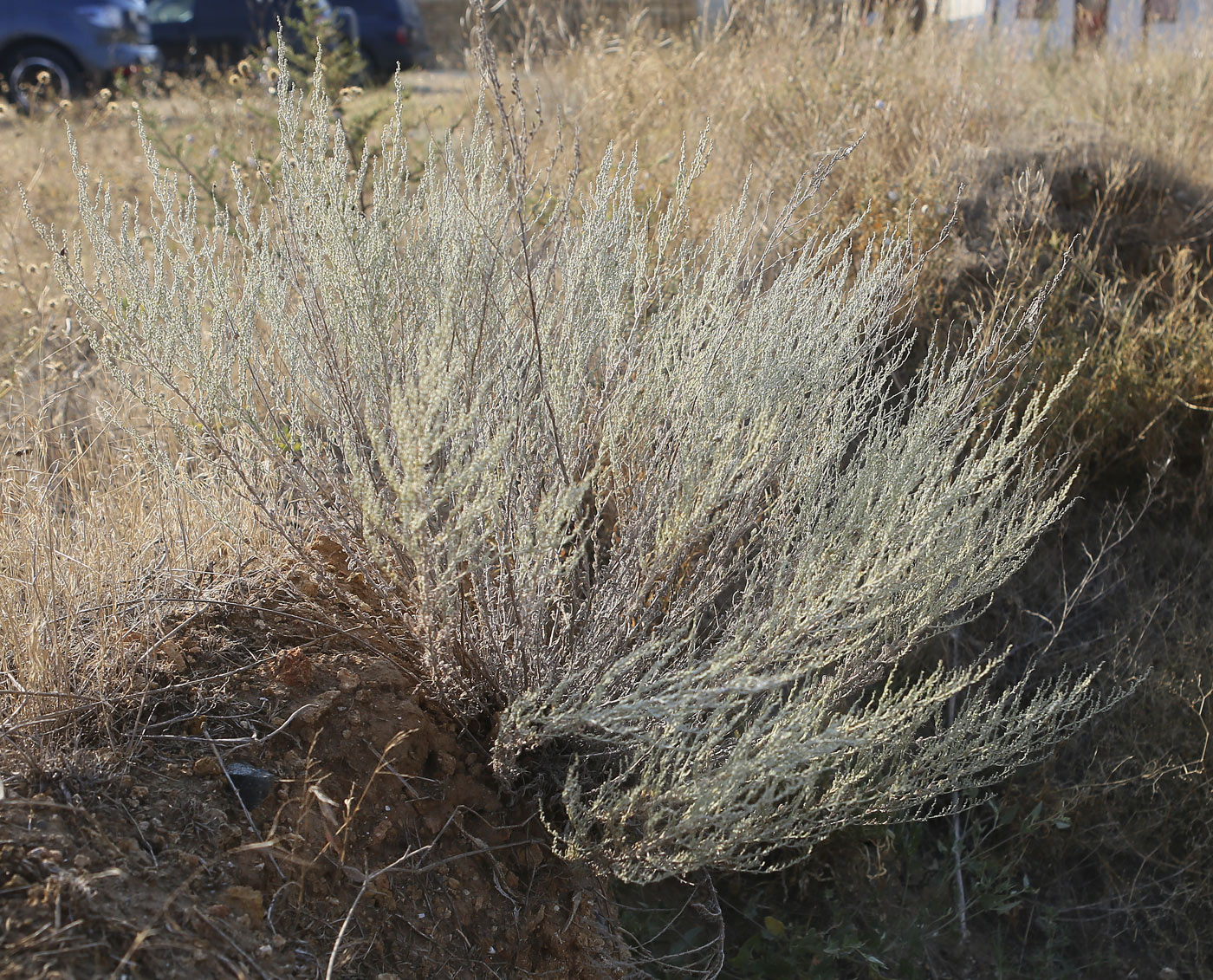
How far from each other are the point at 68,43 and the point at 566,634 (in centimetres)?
971

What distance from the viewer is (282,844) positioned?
6.32 ft

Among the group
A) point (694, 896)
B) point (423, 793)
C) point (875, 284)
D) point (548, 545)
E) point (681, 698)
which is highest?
point (875, 284)

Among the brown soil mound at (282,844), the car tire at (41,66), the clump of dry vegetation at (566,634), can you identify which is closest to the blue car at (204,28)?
the car tire at (41,66)

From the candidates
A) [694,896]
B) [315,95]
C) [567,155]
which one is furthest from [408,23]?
[694,896]

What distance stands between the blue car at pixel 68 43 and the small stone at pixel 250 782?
29.8 feet

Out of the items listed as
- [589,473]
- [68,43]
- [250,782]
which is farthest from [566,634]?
[68,43]

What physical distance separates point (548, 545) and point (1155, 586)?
286 cm

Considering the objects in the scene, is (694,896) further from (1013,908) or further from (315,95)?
(315,95)

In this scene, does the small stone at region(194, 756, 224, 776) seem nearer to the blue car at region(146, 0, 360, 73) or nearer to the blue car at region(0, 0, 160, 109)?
the blue car at region(0, 0, 160, 109)

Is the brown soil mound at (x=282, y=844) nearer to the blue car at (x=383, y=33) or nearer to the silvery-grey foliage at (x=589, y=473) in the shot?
the silvery-grey foliage at (x=589, y=473)

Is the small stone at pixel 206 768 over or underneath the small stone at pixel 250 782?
over

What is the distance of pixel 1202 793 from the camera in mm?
3330

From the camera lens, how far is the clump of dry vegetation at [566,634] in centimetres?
191

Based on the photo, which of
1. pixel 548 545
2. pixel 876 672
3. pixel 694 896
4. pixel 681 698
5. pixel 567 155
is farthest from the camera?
pixel 567 155
